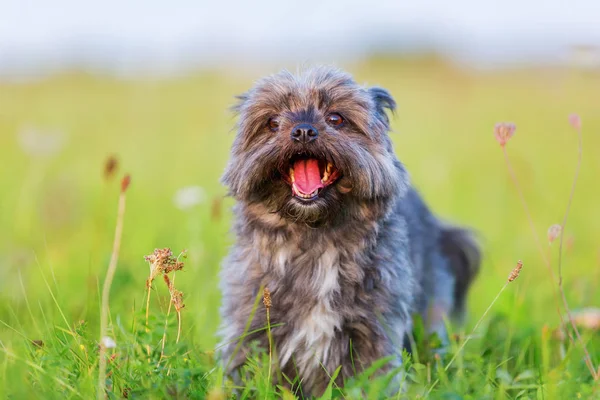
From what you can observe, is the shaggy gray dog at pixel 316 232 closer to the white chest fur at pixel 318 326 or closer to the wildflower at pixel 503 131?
the white chest fur at pixel 318 326

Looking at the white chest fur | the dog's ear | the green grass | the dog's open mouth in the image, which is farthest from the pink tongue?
the green grass

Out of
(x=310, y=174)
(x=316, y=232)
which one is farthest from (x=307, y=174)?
(x=316, y=232)

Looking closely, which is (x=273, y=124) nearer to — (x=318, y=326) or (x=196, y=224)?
(x=318, y=326)

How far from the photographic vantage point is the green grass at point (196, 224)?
3.35m

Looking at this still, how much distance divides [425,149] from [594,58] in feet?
23.0

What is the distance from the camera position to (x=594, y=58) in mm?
6199

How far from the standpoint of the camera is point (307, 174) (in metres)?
3.91

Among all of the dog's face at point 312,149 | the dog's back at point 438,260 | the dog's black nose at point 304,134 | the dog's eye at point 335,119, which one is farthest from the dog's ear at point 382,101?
the dog's black nose at point 304,134

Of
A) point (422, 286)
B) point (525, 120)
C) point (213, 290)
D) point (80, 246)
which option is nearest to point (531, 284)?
point (422, 286)

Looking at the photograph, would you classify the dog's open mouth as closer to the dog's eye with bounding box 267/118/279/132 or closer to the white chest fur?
the dog's eye with bounding box 267/118/279/132

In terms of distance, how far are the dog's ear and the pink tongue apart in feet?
1.94

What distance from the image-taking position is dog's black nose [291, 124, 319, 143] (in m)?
3.72

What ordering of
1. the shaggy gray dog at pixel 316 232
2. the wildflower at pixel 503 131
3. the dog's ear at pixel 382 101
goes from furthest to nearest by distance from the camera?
the dog's ear at pixel 382 101, the shaggy gray dog at pixel 316 232, the wildflower at pixel 503 131

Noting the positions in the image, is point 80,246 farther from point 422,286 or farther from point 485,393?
point 485,393
